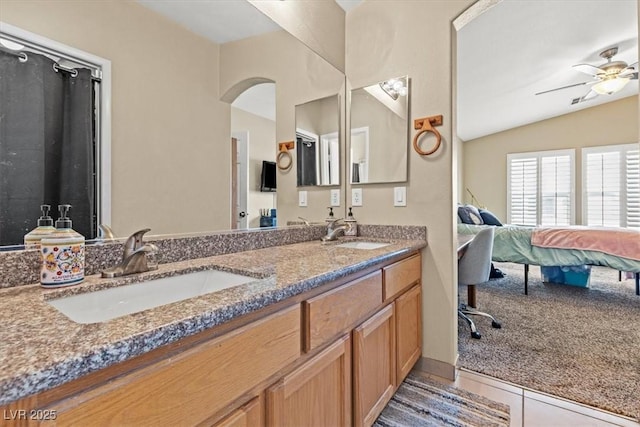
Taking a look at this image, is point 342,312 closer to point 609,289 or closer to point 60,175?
point 60,175

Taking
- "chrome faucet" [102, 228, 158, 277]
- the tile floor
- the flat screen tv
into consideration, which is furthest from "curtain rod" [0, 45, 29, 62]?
the tile floor

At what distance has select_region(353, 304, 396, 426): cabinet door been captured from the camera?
4.00 ft

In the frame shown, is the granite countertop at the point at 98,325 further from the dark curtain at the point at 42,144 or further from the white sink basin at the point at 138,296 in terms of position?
the dark curtain at the point at 42,144

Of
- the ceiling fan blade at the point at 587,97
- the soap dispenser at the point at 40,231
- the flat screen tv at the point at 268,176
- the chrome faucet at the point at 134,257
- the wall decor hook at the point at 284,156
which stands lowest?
the chrome faucet at the point at 134,257

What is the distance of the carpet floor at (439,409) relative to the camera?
151 cm

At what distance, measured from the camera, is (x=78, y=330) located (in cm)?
55

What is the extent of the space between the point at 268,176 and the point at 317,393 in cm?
115

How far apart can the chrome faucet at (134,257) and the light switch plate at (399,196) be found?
145 centimetres

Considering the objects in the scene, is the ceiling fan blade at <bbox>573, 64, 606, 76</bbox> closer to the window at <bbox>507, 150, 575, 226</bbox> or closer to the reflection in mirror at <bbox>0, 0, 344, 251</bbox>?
the window at <bbox>507, 150, 575, 226</bbox>

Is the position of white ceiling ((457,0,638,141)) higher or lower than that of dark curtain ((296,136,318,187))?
higher

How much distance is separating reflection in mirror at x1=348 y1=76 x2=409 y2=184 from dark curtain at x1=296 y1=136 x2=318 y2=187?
0.95 feet

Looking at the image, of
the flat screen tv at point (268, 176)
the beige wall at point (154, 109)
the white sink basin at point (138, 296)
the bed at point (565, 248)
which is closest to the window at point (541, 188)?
the bed at point (565, 248)

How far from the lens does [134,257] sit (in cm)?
102

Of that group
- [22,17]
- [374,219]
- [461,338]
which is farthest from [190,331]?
[461,338]
